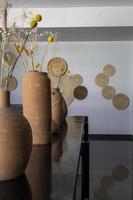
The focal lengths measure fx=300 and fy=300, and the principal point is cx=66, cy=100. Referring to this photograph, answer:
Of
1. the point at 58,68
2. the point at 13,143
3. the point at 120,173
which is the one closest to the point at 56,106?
the point at 58,68

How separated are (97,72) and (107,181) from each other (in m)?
3.88

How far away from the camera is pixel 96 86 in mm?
6930

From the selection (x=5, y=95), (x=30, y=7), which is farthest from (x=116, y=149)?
(x=5, y=95)

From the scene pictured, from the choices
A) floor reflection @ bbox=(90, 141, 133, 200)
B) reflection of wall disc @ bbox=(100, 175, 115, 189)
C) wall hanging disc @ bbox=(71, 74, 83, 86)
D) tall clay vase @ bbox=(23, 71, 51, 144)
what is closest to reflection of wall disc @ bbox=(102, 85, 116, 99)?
wall hanging disc @ bbox=(71, 74, 83, 86)

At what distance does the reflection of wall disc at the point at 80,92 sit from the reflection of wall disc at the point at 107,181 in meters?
3.55

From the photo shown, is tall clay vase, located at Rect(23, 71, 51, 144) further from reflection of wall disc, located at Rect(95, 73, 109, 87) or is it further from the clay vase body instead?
reflection of wall disc, located at Rect(95, 73, 109, 87)

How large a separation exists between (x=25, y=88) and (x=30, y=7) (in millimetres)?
4310

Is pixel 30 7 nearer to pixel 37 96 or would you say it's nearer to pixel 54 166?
pixel 37 96

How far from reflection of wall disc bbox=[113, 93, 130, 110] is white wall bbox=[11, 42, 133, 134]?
99 mm

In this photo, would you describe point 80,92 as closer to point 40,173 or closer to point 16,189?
point 40,173

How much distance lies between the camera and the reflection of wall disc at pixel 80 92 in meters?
6.94

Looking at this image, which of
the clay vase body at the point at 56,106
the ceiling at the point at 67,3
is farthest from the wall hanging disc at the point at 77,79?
the clay vase body at the point at 56,106

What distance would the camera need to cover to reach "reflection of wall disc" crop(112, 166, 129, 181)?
135 inches

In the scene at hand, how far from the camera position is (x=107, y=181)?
336cm
